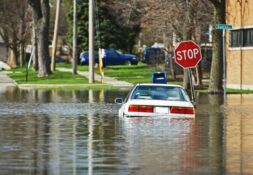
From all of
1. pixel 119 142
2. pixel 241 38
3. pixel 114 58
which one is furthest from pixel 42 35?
pixel 119 142

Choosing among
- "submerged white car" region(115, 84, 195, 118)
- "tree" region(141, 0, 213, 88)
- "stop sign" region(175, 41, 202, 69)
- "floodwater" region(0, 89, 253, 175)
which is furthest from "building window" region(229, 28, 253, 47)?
"submerged white car" region(115, 84, 195, 118)

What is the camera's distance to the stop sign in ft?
95.9

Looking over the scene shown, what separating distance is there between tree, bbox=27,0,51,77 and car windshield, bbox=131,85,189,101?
30.4m

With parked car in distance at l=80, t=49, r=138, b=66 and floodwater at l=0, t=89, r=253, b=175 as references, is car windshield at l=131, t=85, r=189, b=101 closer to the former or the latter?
floodwater at l=0, t=89, r=253, b=175

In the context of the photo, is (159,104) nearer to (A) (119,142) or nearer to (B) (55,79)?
(A) (119,142)

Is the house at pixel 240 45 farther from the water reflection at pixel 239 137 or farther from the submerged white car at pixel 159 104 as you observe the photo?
the submerged white car at pixel 159 104

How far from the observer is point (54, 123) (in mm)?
23297

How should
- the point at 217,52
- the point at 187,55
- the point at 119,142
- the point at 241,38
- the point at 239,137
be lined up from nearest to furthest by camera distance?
the point at 119,142 → the point at 239,137 → the point at 187,55 → the point at 217,52 → the point at 241,38

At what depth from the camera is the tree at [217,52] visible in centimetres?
3741

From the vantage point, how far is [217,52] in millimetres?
38031

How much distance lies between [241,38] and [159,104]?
2087 cm

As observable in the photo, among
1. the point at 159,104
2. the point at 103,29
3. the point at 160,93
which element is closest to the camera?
the point at 159,104

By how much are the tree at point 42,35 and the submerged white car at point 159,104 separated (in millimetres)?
30624

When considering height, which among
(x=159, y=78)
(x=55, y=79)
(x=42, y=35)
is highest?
(x=42, y=35)
